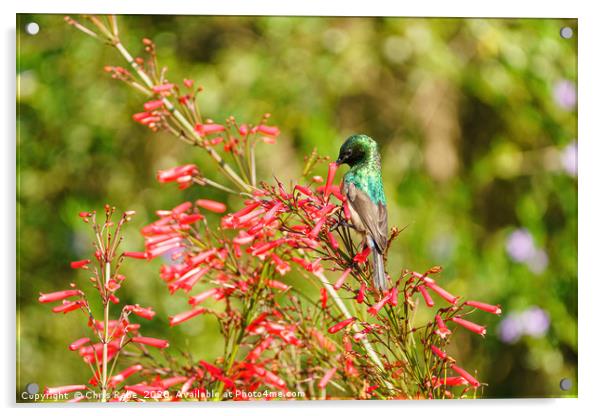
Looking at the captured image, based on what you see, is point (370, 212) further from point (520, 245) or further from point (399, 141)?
point (520, 245)

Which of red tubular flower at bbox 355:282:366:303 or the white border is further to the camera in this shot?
the white border

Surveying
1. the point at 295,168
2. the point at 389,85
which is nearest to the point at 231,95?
the point at 295,168

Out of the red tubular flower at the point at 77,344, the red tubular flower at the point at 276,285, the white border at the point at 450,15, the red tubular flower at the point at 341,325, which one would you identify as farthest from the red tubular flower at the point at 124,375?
the red tubular flower at the point at 341,325

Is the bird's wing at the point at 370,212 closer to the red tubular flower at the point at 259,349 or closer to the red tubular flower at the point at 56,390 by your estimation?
the red tubular flower at the point at 259,349

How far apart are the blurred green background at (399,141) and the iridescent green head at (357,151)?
0.71 feet

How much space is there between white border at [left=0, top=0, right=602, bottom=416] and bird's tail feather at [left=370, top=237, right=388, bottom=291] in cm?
61

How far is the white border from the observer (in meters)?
2.31

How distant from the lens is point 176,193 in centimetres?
262

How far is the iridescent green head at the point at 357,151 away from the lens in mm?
2279

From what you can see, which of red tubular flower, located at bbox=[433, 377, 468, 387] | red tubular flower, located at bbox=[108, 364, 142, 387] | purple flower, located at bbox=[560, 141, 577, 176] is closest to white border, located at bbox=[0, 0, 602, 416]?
purple flower, located at bbox=[560, 141, 577, 176]

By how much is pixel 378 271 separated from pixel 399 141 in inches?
35.5

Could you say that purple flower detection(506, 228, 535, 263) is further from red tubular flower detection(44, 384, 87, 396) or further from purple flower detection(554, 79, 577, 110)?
red tubular flower detection(44, 384, 87, 396)

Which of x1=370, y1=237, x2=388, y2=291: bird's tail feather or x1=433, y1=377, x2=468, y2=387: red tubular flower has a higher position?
x1=370, y1=237, x2=388, y2=291: bird's tail feather
